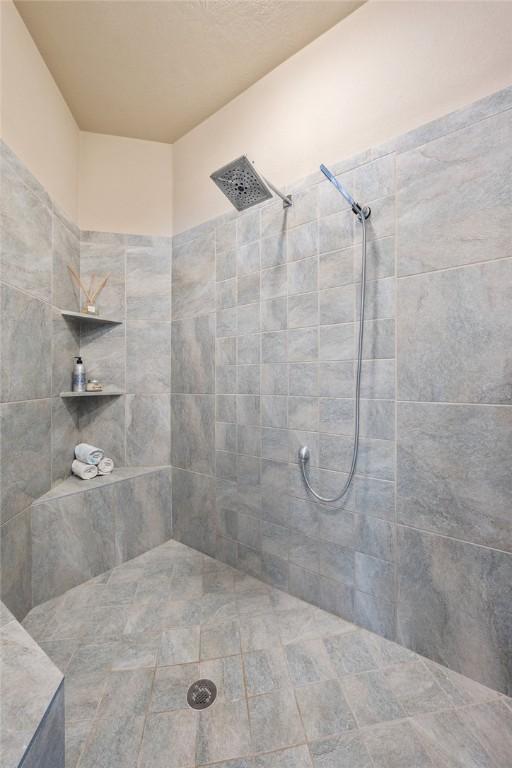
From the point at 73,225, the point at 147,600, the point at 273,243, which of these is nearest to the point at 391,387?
the point at 273,243

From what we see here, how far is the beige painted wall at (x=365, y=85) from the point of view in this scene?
108 centimetres

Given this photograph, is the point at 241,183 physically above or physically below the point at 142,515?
above

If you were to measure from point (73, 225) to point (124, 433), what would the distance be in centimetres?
129

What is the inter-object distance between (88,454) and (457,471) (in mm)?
1823

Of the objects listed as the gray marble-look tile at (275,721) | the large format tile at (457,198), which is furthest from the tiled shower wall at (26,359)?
the large format tile at (457,198)

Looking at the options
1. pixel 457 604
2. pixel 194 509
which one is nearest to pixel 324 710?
pixel 457 604

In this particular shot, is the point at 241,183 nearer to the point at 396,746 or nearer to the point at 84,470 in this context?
the point at 84,470

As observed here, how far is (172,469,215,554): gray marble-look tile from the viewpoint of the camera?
191cm

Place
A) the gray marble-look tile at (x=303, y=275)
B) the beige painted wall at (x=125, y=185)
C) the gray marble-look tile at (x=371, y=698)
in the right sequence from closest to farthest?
the gray marble-look tile at (x=371, y=698), the gray marble-look tile at (x=303, y=275), the beige painted wall at (x=125, y=185)

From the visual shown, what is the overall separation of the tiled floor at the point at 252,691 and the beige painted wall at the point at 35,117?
6.72 ft

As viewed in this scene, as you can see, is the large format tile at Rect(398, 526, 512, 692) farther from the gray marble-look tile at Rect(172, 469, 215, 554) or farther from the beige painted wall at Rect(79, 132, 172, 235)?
the beige painted wall at Rect(79, 132, 172, 235)

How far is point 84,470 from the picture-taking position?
71.9 inches

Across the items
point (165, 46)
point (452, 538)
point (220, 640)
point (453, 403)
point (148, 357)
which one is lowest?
point (220, 640)

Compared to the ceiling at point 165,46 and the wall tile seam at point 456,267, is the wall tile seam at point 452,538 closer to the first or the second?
the wall tile seam at point 456,267
